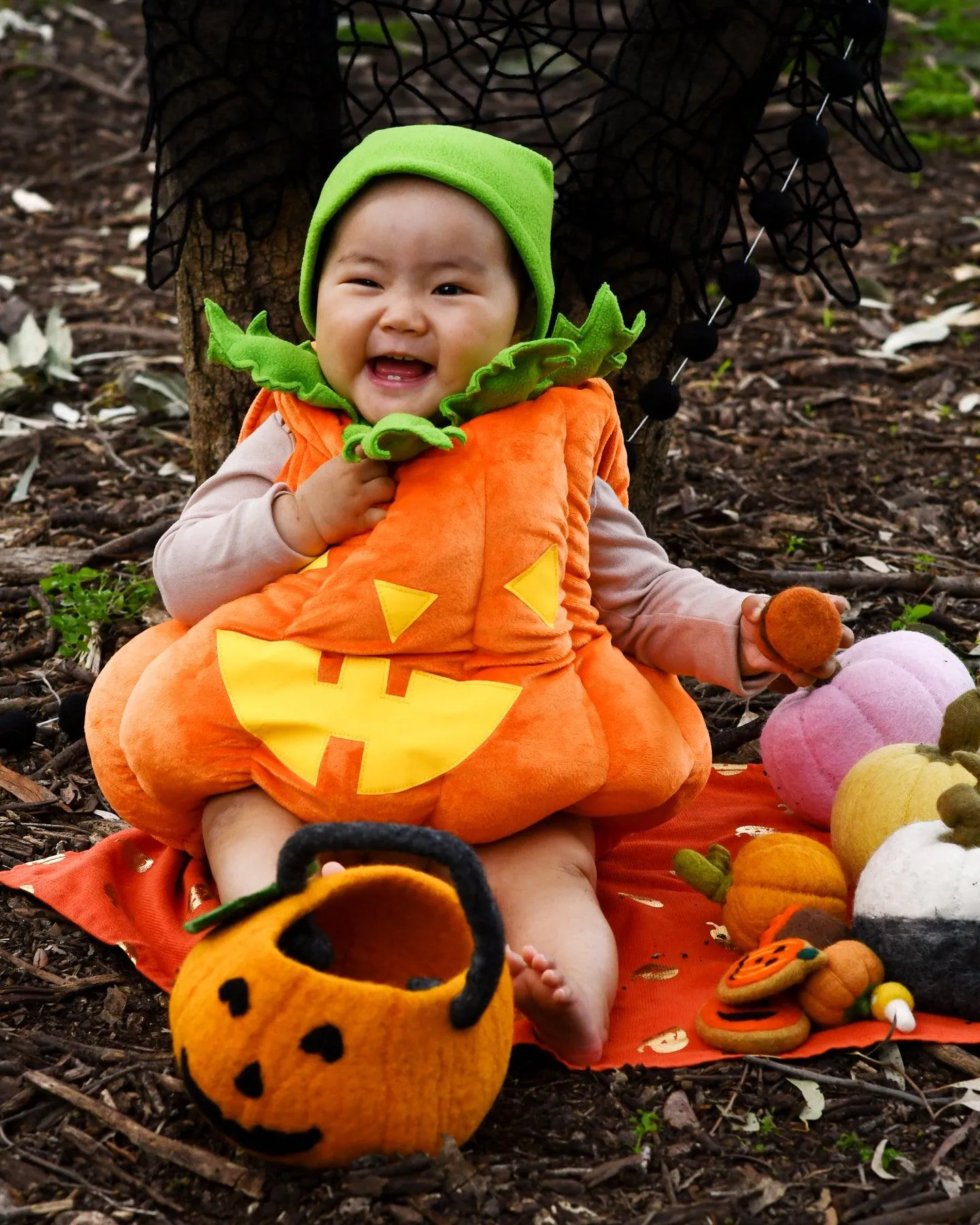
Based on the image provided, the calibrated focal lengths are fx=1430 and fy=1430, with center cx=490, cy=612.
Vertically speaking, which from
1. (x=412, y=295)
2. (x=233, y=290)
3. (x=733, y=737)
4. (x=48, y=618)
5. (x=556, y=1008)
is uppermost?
(x=412, y=295)

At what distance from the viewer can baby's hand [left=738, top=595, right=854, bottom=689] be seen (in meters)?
2.36

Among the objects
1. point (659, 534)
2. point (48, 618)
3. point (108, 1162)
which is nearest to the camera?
point (108, 1162)

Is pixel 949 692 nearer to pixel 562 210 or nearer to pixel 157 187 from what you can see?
pixel 562 210

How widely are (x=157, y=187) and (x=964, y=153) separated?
4.98 metres

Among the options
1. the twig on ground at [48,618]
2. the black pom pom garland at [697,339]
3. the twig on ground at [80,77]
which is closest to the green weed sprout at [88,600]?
the twig on ground at [48,618]

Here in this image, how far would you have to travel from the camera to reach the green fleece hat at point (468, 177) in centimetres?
216

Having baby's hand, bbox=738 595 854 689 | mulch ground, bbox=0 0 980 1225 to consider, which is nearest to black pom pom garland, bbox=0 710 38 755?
mulch ground, bbox=0 0 980 1225

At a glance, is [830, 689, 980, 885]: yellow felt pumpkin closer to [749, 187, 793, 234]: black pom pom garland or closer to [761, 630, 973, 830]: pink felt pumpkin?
[761, 630, 973, 830]: pink felt pumpkin

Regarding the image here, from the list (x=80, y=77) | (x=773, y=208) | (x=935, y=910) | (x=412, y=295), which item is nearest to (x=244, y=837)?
(x=412, y=295)

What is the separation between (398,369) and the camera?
2.22 metres

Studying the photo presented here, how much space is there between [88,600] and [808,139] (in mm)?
1853

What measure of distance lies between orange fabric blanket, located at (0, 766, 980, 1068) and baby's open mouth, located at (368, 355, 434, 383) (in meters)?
0.89

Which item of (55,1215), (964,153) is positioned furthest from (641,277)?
(964,153)

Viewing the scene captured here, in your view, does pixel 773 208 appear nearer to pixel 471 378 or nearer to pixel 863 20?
pixel 863 20
